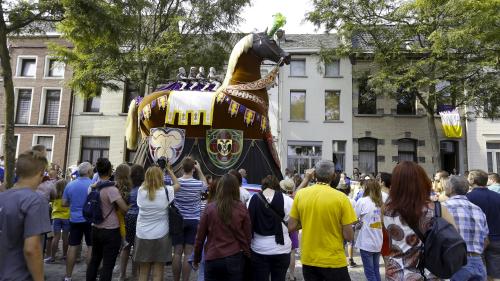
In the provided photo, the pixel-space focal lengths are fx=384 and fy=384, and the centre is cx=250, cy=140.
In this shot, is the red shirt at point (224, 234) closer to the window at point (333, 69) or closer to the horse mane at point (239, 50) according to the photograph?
the horse mane at point (239, 50)

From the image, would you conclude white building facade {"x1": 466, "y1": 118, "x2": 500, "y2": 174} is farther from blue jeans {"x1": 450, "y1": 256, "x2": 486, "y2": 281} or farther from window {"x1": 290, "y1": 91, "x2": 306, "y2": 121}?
blue jeans {"x1": 450, "y1": 256, "x2": 486, "y2": 281}

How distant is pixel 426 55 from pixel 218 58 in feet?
34.8

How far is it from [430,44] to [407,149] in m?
6.40

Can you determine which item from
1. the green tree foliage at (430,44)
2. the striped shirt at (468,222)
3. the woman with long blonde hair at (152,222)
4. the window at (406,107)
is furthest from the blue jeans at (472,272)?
the window at (406,107)

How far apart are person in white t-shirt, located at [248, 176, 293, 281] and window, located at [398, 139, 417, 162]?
20.0 m

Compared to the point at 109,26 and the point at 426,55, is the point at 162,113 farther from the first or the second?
the point at 426,55

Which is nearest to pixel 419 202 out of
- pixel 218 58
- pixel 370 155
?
pixel 218 58

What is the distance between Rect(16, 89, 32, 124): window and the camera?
80.7 ft

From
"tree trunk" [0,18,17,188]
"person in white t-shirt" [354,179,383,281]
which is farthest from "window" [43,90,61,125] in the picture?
"person in white t-shirt" [354,179,383,281]

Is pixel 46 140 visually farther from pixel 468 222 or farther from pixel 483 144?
pixel 483 144

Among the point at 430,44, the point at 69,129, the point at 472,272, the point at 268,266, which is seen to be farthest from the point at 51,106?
the point at 472,272

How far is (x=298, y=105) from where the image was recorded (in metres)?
23.7

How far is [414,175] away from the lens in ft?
10.1

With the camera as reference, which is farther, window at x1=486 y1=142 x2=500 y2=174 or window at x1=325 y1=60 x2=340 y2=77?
window at x1=325 y1=60 x2=340 y2=77
